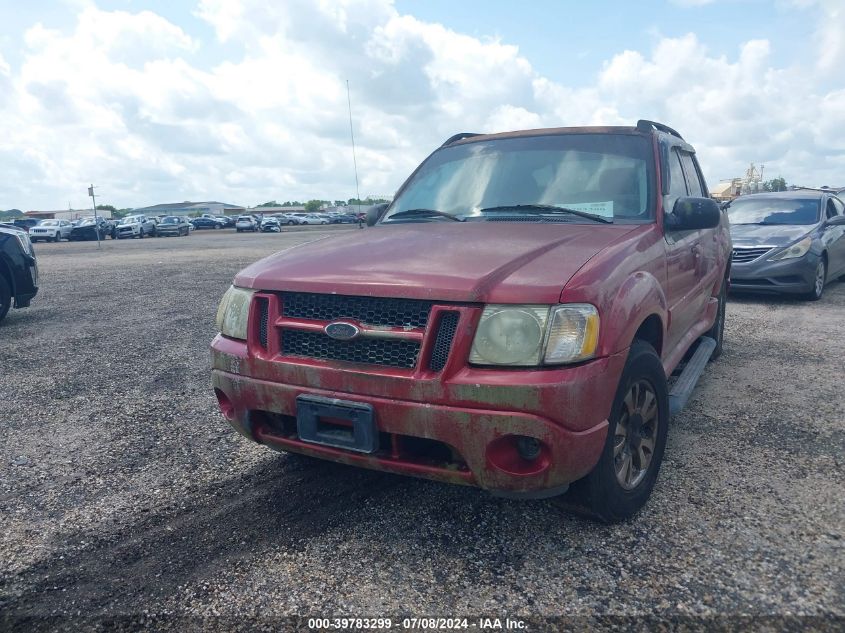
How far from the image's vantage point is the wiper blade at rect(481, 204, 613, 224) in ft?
Result: 10.8

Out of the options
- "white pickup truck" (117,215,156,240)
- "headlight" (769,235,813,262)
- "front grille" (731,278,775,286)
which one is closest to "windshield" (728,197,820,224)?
"headlight" (769,235,813,262)

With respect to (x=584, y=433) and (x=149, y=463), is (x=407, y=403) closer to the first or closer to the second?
(x=584, y=433)

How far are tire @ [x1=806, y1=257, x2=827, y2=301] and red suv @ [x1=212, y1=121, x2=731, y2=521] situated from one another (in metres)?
6.17

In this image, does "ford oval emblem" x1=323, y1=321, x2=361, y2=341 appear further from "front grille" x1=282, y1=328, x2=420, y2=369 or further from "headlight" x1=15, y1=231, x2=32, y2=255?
"headlight" x1=15, y1=231, x2=32, y2=255

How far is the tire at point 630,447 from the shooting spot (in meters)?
2.56

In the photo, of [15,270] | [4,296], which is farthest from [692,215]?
[4,296]

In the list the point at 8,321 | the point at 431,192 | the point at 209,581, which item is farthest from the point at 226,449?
the point at 8,321

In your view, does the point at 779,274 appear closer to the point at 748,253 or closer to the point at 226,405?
the point at 748,253

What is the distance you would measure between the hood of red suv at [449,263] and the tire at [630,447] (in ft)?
1.71

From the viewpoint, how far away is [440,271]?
8.15 feet

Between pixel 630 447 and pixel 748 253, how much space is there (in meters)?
6.82

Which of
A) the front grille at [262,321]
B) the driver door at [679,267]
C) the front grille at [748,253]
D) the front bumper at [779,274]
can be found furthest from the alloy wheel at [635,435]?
the front grille at [748,253]

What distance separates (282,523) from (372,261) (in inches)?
48.4

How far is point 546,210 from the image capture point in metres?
3.40
